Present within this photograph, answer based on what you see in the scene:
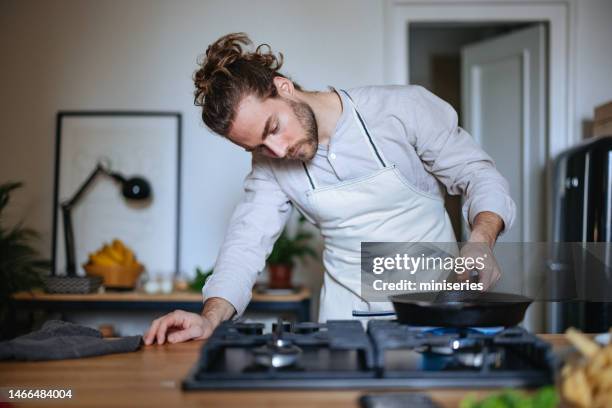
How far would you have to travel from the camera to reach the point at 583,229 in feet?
9.75

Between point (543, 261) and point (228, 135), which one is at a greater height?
point (228, 135)

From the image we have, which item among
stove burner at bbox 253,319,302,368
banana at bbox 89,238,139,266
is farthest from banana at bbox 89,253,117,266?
stove burner at bbox 253,319,302,368

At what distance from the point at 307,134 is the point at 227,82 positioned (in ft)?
0.76

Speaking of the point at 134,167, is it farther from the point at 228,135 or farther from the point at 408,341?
the point at 408,341

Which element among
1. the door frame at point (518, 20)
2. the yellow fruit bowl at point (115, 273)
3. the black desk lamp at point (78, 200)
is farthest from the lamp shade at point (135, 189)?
the door frame at point (518, 20)

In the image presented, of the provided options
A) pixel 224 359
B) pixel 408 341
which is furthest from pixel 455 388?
pixel 224 359

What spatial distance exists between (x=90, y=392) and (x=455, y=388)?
0.51m

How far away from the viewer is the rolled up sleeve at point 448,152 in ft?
5.70

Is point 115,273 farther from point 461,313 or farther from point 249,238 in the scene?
point 461,313

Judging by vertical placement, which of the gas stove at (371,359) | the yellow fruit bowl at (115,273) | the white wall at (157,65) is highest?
the white wall at (157,65)

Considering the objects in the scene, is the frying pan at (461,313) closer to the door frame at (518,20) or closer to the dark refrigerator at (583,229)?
the dark refrigerator at (583,229)

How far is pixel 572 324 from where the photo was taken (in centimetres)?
334

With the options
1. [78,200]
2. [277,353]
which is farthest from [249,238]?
[78,200]

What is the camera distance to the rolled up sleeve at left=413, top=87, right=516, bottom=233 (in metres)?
1.74
